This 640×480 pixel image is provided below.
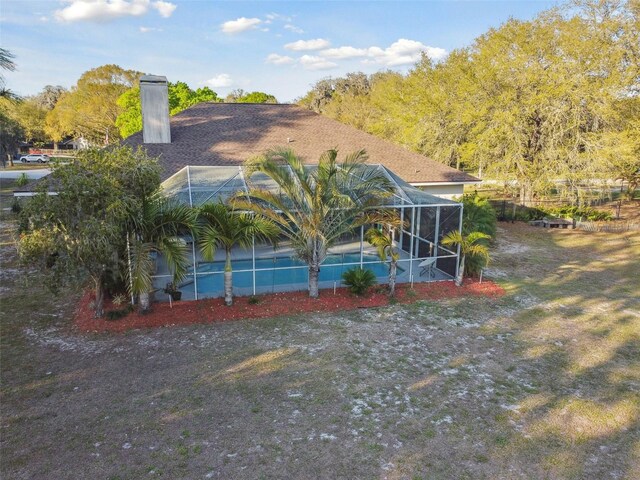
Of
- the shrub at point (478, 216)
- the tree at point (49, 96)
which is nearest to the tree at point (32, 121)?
the tree at point (49, 96)

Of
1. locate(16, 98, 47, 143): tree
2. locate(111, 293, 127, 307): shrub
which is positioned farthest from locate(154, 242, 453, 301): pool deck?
locate(16, 98, 47, 143): tree

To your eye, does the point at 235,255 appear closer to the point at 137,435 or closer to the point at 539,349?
the point at 137,435

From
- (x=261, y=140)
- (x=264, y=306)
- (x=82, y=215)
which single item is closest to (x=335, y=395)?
(x=264, y=306)

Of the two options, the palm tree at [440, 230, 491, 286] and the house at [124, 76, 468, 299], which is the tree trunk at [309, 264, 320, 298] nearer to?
the house at [124, 76, 468, 299]

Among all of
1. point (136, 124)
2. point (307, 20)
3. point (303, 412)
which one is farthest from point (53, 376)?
point (136, 124)

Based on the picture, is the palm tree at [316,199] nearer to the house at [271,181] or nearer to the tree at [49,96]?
the house at [271,181]

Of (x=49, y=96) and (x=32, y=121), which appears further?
(x=49, y=96)

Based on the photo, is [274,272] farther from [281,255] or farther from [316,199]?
[316,199]
